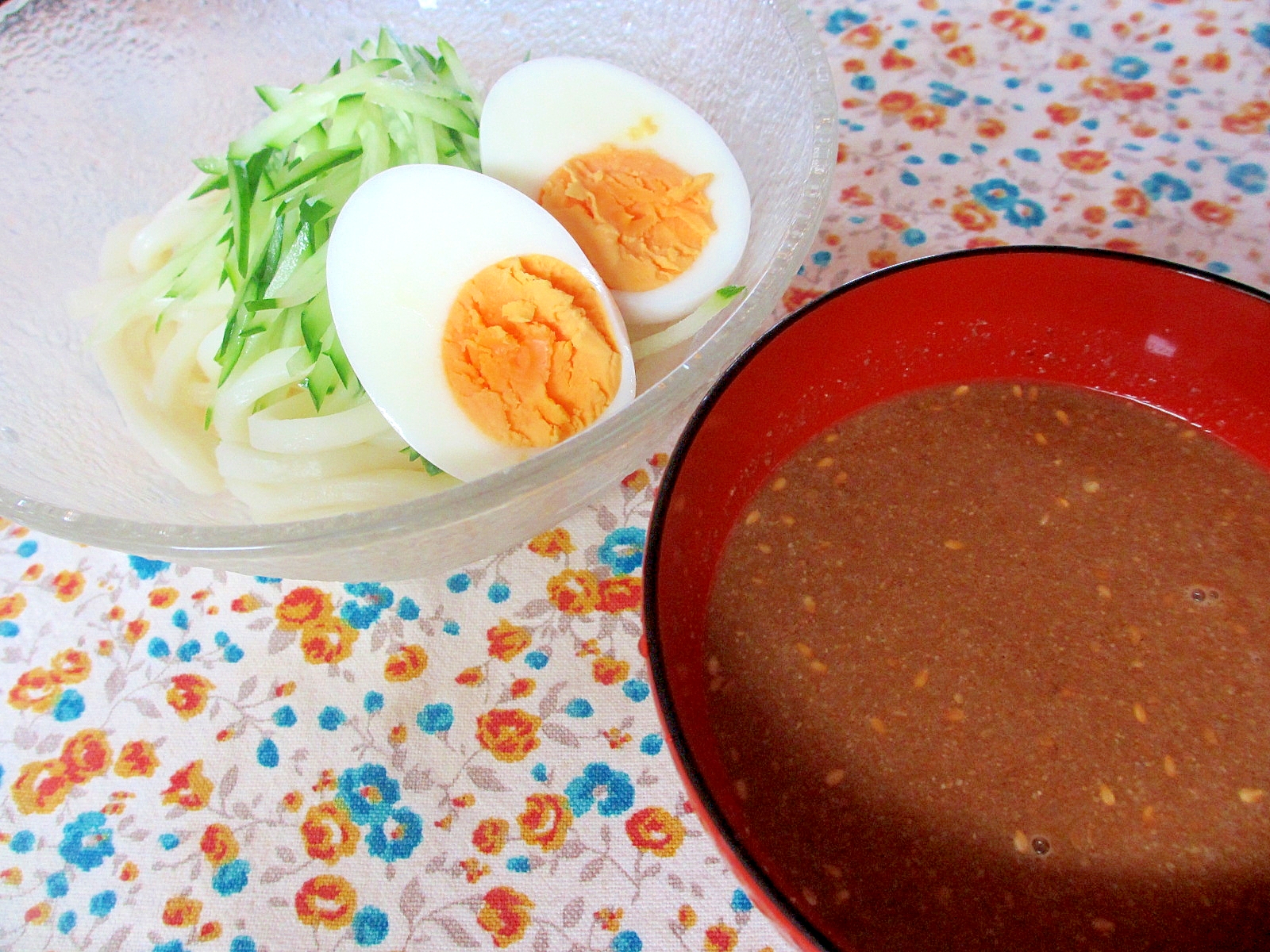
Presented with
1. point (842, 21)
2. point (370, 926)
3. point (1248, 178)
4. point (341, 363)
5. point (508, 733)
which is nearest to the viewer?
point (370, 926)

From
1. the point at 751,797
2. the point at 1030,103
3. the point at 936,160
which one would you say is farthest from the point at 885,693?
the point at 1030,103

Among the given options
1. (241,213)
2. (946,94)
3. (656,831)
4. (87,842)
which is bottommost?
(656,831)

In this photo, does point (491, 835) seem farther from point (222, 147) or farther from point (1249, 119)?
point (1249, 119)

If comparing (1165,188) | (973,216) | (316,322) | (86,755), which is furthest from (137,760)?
(1165,188)

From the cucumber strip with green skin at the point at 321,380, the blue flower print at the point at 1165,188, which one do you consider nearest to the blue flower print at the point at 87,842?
the cucumber strip with green skin at the point at 321,380

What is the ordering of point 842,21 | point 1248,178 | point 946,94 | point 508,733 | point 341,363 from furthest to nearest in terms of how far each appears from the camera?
point 842,21
point 946,94
point 1248,178
point 341,363
point 508,733

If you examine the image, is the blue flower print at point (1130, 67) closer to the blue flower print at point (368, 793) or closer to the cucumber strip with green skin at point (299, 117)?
the cucumber strip with green skin at point (299, 117)

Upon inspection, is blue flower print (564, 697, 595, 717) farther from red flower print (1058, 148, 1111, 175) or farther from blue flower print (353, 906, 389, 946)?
red flower print (1058, 148, 1111, 175)
